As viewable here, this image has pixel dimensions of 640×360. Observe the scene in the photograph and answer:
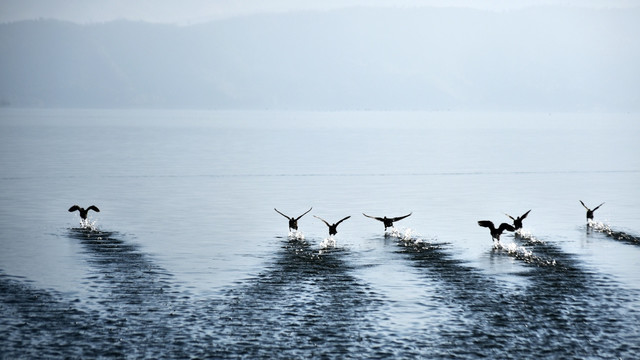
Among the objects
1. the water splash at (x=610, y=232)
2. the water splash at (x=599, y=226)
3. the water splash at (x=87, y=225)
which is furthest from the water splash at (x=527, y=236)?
the water splash at (x=87, y=225)

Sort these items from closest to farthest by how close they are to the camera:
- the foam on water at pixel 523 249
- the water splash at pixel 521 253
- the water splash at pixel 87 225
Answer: the water splash at pixel 521 253 → the foam on water at pixel 523 249 → the water splash at pixel 87 225

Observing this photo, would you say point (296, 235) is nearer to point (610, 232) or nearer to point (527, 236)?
point (527, 236)

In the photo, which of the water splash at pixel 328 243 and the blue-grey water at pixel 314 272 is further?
the water splash at pixel 328 243

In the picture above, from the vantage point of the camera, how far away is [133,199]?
3238 inches

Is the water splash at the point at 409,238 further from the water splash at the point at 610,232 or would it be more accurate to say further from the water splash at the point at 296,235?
the water splash at the point at 610,232

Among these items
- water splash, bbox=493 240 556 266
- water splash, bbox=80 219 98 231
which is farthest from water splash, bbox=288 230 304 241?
water splash, bbox=80 219 98 231

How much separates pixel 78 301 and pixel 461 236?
92.2 ft

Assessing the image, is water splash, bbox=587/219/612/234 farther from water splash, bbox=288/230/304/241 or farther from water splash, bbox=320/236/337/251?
water splash, bbox=288/230/304/241

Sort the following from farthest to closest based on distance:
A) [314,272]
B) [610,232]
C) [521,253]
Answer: [610,232]
[521,253]
[314,272]

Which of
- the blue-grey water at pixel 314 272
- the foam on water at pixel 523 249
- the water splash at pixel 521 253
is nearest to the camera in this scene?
the blue-grey water at pixel 314 272

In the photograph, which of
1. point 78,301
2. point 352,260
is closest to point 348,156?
point 352,260

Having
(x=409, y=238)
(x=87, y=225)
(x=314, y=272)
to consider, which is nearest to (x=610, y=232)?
(x=409, y=238)

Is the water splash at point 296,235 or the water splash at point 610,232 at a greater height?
the water splash at point 610,232

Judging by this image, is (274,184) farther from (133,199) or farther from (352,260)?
(352,260)
